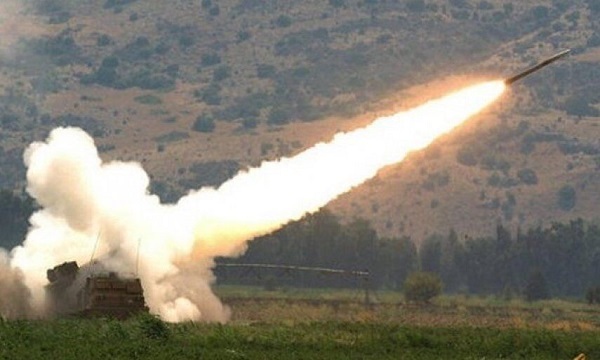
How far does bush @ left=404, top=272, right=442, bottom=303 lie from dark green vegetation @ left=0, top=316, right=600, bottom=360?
42.8 m

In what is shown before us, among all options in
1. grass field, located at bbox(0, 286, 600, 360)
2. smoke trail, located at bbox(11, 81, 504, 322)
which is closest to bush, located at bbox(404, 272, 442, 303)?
smoke trail, located at bbox(11, 81, 504, 322)

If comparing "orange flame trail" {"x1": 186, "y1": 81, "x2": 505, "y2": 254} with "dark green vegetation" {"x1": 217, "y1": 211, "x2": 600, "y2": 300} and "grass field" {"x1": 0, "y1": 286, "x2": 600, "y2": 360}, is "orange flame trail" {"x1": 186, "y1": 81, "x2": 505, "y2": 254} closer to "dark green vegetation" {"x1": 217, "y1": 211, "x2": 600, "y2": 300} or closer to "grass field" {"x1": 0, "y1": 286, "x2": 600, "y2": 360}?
"grass field" {"x1": 0, "y1": 286, "x2": 600, "y2": 360}

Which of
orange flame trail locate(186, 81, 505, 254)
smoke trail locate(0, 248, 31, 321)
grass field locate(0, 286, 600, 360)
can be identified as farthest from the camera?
orange flame trail locate(186, 81, 505, 254)

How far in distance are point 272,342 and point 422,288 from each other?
52.1m

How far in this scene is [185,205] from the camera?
84.9 m

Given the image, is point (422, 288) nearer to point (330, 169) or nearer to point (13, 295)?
point (330, 169)

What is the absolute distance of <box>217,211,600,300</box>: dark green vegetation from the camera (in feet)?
511

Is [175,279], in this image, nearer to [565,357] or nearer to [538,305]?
[565,357]

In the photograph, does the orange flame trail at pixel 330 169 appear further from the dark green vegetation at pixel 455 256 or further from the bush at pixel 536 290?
the dark green vegetation at pixel 455 256

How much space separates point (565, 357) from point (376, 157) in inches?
806

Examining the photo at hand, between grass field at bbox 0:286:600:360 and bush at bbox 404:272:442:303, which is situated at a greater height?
bush at bbox 404:272:442:303

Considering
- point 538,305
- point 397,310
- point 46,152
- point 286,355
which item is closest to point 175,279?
point 46,152

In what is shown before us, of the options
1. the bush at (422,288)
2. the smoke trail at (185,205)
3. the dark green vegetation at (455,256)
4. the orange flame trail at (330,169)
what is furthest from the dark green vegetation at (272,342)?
the dark green vegetation at (455,256)

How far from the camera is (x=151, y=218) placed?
8469 centimetres
